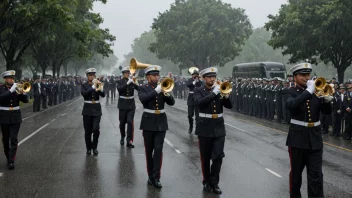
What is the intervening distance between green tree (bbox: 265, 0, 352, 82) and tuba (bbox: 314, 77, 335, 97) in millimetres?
20089

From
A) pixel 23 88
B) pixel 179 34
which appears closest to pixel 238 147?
pixel 23 88

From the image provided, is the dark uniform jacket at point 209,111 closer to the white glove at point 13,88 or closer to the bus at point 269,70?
the white glove at point 13,88

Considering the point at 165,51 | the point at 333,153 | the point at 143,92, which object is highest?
the point at 165,51

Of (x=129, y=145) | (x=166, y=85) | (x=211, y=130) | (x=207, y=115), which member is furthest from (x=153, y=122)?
(x=129, y=145)

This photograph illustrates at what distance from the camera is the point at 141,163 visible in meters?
10.2

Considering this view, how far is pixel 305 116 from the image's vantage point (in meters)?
6.45

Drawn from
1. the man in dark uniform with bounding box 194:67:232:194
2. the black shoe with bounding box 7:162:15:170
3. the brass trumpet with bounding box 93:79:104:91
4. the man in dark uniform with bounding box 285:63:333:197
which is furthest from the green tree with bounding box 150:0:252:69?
the man in dark uniform with bounding box 285:63:333:197

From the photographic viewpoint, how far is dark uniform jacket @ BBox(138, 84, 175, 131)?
27.0 ft

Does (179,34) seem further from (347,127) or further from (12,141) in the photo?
(12,141)

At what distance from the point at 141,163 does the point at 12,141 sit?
112 inches

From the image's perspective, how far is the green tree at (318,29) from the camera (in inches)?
986

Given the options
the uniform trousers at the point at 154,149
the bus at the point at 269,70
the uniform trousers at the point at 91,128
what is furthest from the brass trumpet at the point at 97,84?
the bus at the point at 269,70

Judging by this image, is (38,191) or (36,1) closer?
(38,191)

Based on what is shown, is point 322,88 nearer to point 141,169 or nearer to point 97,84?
point 141,169
